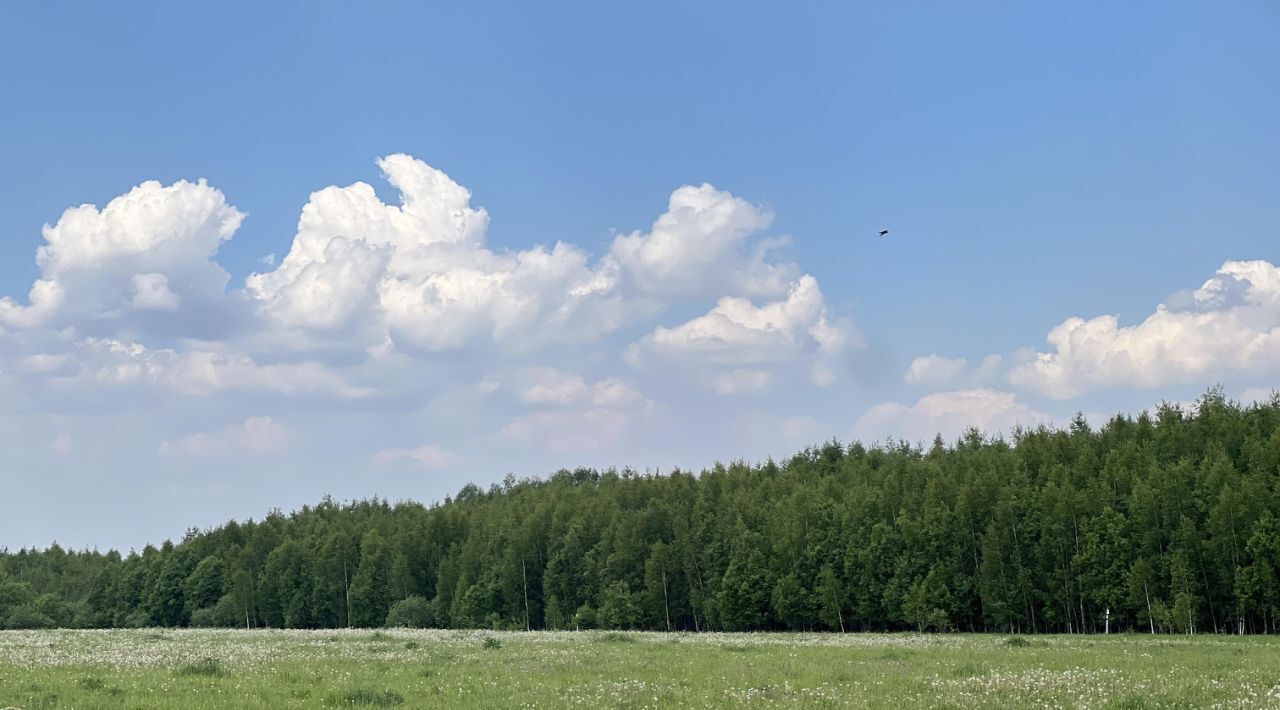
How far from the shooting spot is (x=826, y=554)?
97625 mm

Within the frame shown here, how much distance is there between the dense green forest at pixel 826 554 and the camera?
7744 centimetres

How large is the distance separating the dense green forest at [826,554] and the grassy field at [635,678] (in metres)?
43.0

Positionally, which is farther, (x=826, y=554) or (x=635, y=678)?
(x=826, y=554)

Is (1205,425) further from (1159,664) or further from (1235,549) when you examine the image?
(1159,664)

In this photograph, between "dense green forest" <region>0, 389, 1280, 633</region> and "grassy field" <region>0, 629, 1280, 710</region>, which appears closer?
"grassy field" <region>0, 629, 1280, 710</region>

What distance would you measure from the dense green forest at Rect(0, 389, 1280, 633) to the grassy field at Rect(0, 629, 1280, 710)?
43.0m

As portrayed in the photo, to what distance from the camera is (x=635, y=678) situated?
1032 inches

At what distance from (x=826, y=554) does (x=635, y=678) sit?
7435 cm

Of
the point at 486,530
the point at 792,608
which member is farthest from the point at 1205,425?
the point at 486,530

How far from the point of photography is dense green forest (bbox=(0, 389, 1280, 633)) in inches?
3049

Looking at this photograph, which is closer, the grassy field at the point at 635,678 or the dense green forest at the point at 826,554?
the grassy field at the point at 635,678

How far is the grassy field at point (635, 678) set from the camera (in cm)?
2062

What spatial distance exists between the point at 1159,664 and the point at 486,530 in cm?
11004

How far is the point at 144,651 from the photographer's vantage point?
36312 mm
